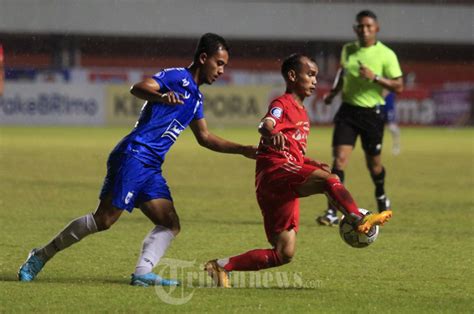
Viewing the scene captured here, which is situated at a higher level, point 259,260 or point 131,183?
point 131,183

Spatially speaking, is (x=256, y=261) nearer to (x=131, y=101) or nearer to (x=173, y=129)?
(x=173, y=129)

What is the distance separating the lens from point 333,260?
32.5ft

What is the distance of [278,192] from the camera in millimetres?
8031

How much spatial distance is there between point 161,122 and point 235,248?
269 cm

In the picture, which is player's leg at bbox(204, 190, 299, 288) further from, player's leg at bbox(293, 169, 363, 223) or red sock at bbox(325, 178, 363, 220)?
red sock at bbox(325, 178, 363, 220)

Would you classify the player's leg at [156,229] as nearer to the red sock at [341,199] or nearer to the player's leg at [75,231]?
the player's leg at [75,231]

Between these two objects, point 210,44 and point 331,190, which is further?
point 210,44

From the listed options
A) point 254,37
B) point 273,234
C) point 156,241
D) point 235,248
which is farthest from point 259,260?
point 254,37

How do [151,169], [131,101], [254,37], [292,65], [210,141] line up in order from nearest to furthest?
[151,169]
[292,65]
[210,141]
[131,101]
[254,37]

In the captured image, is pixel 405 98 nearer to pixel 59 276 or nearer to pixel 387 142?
pixel 387 142

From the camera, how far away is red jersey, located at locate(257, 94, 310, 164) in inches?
318

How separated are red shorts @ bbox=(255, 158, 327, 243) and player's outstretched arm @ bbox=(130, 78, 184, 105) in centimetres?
76

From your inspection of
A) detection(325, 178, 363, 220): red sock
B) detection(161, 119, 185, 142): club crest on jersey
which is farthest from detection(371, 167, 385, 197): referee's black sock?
detection(325, 178, 363, 220): red sock

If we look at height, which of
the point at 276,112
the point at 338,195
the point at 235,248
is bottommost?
the point at 235,248
